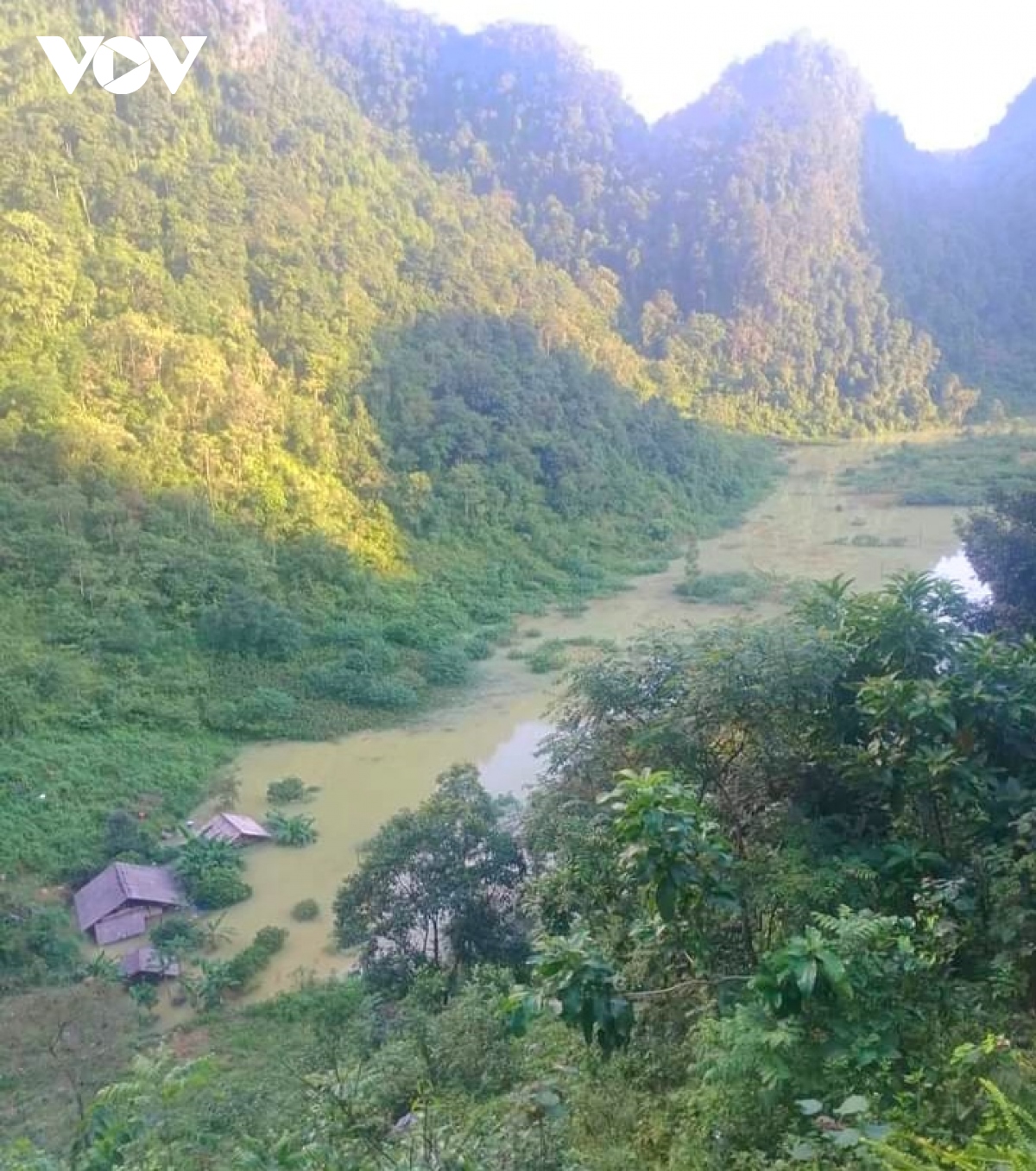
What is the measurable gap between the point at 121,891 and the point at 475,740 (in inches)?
247

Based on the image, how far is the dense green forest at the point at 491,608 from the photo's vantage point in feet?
11.0

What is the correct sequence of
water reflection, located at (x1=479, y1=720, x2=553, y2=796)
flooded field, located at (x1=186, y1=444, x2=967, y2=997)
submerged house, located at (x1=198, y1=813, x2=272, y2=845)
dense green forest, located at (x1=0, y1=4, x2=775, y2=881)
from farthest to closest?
dense green forest, located at (x1=0, y1=4, x2=775, y2=881) < water reflection, located at (x1=479, y1=720, x2=553, y2=796) < submerged house, located at (x1=198, y1=813, x2=272, y2=845) < flooded field, located at (x1=186, y1=444, x2=967, y2=997)

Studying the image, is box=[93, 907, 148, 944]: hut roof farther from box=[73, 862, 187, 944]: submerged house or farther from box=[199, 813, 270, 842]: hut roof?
box=[199, 813, 270, 842]: hut roof

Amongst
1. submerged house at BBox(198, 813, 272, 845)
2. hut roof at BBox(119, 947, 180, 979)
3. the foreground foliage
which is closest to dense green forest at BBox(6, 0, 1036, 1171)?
the foreground foliage

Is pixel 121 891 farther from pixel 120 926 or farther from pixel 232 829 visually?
pixel 232 829

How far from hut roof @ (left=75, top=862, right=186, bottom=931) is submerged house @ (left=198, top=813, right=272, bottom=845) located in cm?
102

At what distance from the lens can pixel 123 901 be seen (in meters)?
10.9

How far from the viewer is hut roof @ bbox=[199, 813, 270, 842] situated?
494 inches

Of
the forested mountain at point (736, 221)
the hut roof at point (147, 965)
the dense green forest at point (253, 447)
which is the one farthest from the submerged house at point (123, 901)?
the forested mountain at point (736, 221)

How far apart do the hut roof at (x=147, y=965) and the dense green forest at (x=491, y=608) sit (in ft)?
0.72

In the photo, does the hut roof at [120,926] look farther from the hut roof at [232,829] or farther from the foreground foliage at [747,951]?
the foreground foliage at [747,951]

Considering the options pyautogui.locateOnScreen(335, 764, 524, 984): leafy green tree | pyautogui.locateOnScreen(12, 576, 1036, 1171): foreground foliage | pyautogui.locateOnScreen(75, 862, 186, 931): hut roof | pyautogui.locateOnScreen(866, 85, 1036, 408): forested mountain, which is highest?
pyautogui.locateOnScreen(866, 85, 1036, 408): forested mountain

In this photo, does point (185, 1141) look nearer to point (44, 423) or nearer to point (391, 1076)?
point (391, 1076)

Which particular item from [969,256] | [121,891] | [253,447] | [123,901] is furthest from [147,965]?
[969,256]
